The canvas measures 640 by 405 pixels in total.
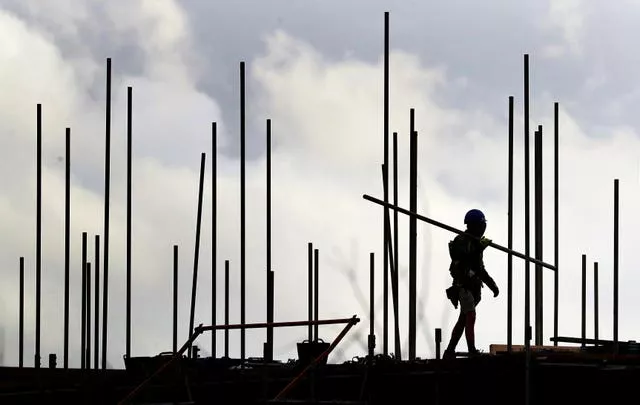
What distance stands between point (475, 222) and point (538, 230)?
8.86 m

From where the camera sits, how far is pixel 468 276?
2072cm

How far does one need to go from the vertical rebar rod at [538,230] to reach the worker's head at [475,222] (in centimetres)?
781

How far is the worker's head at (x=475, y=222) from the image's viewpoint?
68.0ft

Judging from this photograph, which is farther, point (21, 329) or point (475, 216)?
point (21, 329)

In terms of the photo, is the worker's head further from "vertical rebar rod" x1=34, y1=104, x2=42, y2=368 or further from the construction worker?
"vertical rebar rod" x1=34, y1=104, x2=42, y2=368

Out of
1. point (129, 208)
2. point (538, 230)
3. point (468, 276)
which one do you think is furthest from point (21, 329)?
point (468, 276)

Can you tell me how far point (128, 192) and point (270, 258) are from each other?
3432 millimetres

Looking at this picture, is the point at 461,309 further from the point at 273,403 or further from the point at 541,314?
the point at 541,314

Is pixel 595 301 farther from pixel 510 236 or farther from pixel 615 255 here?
pixel 615 255

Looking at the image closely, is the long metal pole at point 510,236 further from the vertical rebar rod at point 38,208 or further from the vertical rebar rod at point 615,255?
the vertical rebar rod at point 38,208

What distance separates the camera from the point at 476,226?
20797 millimetres

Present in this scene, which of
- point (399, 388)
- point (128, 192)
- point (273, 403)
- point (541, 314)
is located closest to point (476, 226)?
point (399, 388)

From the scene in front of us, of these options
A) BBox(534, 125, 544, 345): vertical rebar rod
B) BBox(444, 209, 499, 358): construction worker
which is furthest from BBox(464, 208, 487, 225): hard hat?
BBox(534, 125, 544, 345): vertical rebar rod

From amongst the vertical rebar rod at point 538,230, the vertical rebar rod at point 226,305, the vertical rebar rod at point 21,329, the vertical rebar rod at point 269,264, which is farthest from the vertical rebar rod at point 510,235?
the vertical rebar rod at point 21,329
